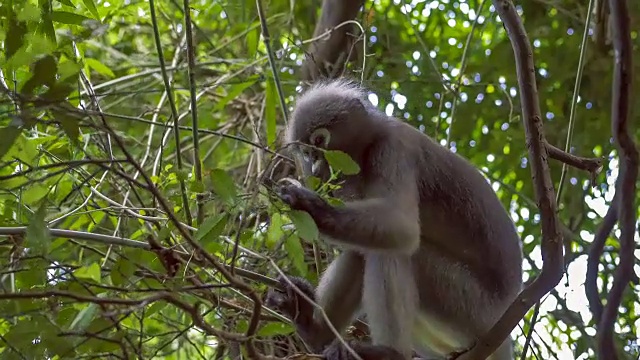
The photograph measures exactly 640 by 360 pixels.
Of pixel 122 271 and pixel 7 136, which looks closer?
pixel 7 136

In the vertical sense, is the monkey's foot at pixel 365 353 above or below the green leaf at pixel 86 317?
above

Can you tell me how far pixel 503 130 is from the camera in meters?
4.56

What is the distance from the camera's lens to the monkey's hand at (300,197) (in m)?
2.68

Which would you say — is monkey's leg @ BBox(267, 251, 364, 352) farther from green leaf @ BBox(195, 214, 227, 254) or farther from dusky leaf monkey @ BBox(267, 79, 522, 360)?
green leaf @ BBox(195, 214, 227, 254)

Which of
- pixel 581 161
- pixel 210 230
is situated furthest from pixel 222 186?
pixel 581 161

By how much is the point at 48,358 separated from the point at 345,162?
2.84ft

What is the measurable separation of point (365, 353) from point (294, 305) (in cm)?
33

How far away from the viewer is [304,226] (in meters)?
2.12

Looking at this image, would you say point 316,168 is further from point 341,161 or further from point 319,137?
point 341,161

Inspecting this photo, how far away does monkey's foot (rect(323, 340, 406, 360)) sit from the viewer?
2.80 m

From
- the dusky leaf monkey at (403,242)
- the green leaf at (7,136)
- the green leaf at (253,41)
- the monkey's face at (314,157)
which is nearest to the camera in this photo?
the green leaf at (7,136)

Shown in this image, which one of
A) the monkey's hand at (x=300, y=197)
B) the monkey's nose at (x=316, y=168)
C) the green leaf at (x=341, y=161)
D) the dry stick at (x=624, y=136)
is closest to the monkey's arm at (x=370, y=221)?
the monkey's hand at (x=300, y=197)

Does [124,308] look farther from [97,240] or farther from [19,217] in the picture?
[19,217]

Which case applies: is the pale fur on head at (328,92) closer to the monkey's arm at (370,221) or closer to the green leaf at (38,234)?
the monkey's arm at (370,221)
